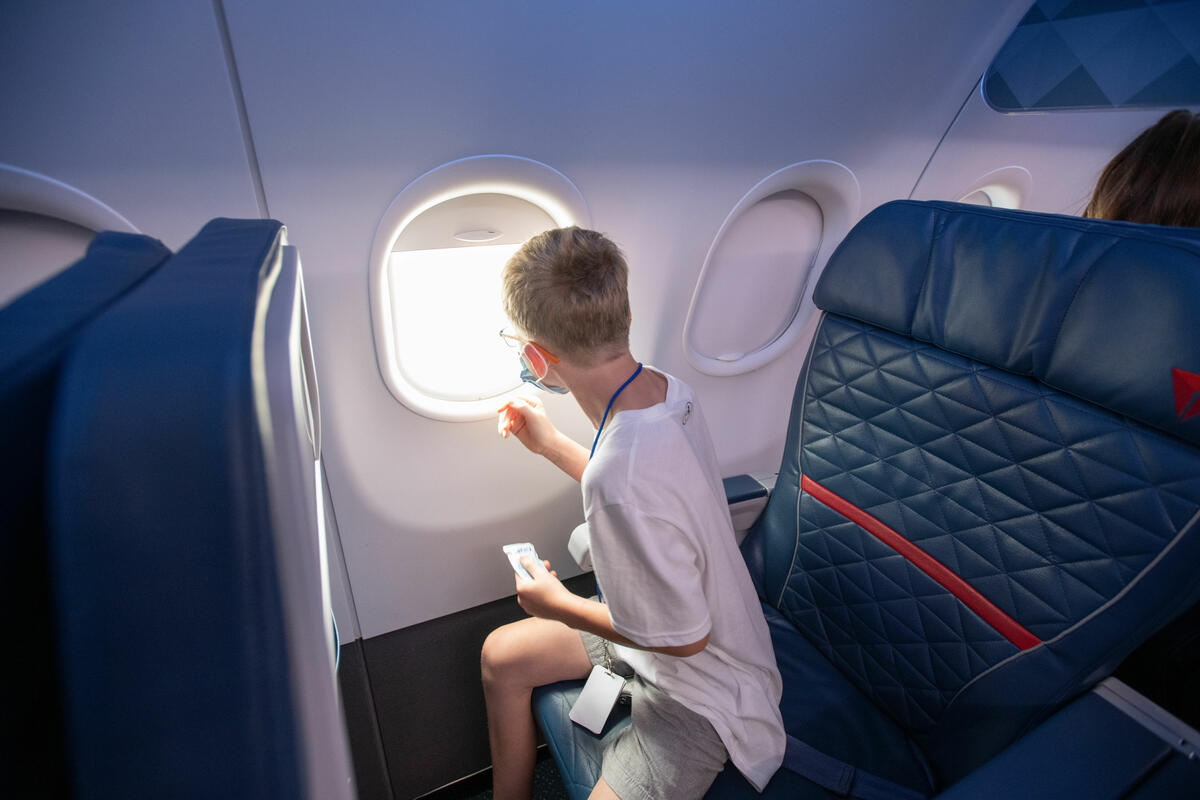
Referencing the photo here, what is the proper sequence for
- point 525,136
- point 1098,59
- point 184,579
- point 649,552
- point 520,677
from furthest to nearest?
point 1098,59 → point 520,677 → point 525,136 → point 649,552 → point 184,579

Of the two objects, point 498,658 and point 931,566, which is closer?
point 931,566

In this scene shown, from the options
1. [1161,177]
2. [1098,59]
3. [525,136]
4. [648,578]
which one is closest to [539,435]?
[648,578]

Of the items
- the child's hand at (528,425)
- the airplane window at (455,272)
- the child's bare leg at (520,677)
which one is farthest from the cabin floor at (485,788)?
the airplane window at (455,272)

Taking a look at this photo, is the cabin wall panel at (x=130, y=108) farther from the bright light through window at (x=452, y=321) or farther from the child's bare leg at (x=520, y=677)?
the child's bare leg at (x=520, y=677)

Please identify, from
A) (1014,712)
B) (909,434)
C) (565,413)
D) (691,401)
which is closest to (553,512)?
(565,413)

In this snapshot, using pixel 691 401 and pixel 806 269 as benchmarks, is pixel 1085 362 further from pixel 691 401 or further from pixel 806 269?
pixel 806 269

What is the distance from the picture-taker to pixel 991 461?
1104 mm

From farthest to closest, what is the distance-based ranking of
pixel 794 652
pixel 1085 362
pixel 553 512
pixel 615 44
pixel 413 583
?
pixel 553 512
pixel 413 583
pixel 794 652
pixel 615 44
pixel 1085 362

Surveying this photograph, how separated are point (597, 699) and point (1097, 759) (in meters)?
0.95

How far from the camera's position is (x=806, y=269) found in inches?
80.3

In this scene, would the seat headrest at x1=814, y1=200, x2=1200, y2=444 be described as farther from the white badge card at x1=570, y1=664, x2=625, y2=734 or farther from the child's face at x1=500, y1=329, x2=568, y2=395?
the white badge card at x1=570, y1=664, x2=625, y2=734

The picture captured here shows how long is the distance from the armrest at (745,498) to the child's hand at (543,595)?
2.09 feet

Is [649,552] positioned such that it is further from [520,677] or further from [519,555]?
[520,677]

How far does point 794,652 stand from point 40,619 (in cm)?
157
